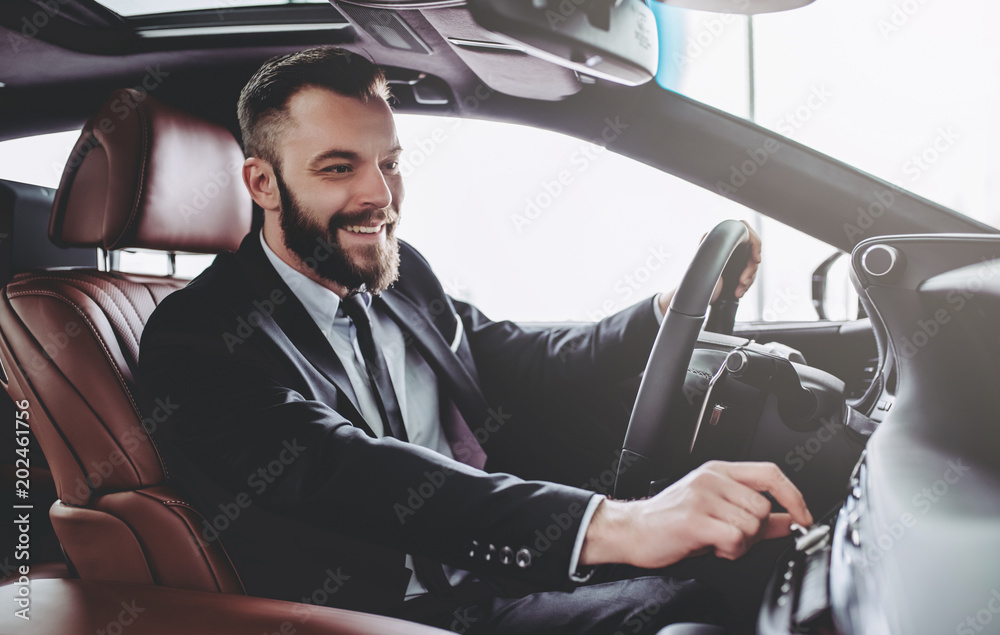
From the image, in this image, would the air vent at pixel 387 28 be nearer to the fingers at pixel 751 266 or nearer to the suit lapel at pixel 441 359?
the suit lapel at pixel 441 359

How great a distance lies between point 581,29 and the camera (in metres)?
0.68

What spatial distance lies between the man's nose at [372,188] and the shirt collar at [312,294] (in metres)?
0.16

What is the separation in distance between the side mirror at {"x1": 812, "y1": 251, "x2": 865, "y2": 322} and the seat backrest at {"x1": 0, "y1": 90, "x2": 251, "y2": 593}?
3.74ft

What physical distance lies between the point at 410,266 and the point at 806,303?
828 millimetres

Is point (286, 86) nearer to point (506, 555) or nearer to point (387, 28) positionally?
point (387, 28)

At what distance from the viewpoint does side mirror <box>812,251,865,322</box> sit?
4.03 ft

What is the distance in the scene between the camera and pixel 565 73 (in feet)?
3.85

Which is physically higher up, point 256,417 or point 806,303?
point 806,303

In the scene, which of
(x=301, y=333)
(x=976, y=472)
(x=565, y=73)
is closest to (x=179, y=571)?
(x=301, y=333)

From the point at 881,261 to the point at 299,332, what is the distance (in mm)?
759

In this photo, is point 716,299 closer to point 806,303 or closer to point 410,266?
point 806,303

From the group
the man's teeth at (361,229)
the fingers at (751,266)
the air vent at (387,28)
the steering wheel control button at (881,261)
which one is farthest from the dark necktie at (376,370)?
the steering wheel control button at (881,261)

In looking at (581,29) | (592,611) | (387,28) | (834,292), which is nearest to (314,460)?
(592,611)

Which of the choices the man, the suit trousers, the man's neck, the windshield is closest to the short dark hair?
the man
